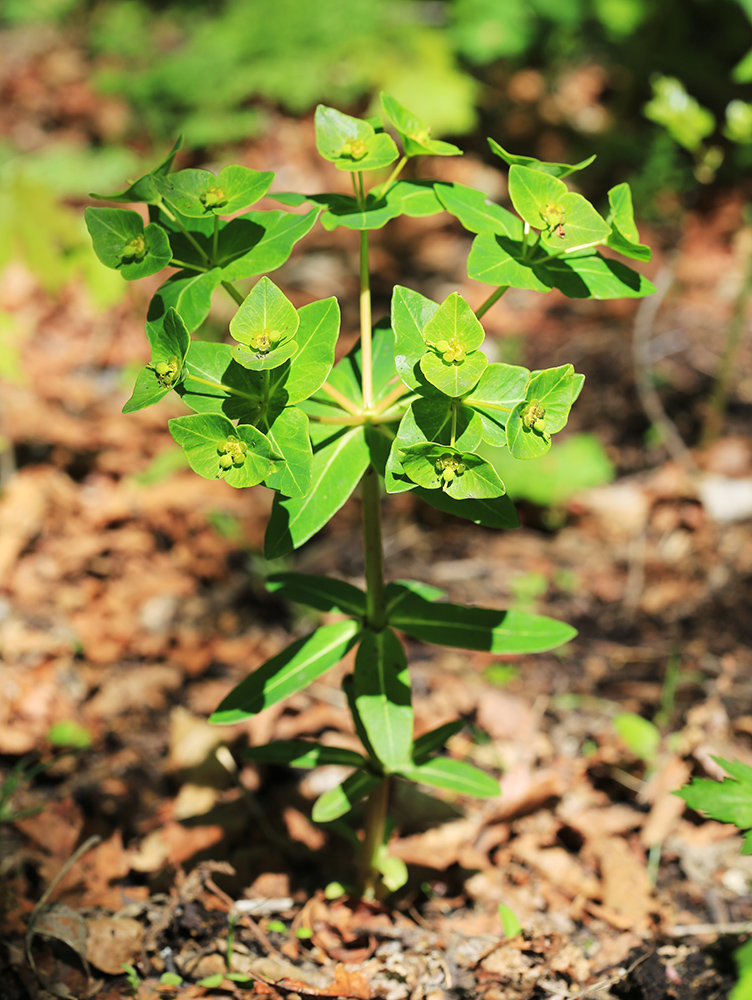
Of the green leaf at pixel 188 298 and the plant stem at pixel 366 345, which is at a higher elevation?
the green leaf at pixel 188 298

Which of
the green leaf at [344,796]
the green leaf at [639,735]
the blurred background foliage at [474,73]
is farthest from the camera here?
the blurred background foliage at [474,73]

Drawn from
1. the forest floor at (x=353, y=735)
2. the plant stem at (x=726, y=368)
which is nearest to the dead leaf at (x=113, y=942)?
the forest floor at (x=353, y=735)

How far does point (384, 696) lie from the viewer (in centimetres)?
138

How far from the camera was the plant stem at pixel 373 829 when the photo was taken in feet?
5.18

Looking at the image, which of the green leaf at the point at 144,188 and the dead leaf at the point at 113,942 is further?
the dead leaf at the point at 113,942

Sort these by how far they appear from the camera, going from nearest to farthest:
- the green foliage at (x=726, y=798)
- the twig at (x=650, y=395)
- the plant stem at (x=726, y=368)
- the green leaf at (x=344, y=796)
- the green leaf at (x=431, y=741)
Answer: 1. the green foliage at (x=726, y=798)
2. the green leaf at (x=344, y=796)
3. the green leaf at (x=431, y=741)
4. the plant stem at (x=726, y=368)
5. the twig at (x=650, y=395)

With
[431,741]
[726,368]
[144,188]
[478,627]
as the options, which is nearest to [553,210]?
[144,188]

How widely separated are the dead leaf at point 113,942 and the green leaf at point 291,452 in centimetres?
113

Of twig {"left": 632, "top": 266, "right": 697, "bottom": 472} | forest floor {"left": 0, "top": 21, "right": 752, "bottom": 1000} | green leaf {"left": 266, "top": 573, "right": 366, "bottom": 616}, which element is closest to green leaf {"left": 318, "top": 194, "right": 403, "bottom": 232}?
green leaf {"left": 266, "top": 573, "right": 366, "bottom": 616}

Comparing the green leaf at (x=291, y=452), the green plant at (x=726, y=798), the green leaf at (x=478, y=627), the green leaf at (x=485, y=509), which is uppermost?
the green leaf at (x=291, y=452)

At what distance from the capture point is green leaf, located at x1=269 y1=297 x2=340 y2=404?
111 cm

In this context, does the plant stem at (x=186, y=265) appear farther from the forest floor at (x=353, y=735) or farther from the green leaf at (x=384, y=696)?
the forest floor at (x=353, y=735)

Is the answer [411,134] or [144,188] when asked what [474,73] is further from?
[144,188]

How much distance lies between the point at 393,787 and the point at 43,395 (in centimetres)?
259
